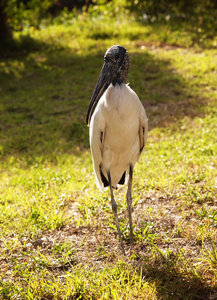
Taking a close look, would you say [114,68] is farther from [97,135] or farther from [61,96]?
[61,96]

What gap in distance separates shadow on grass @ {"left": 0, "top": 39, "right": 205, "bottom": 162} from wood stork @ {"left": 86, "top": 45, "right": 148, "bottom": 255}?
2.03 m

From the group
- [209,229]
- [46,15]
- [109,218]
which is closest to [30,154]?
[109,218]

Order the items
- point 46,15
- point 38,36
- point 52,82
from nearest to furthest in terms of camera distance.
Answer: point 52,82 → point 38,36 → point 46,15

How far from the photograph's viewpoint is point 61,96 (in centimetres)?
673

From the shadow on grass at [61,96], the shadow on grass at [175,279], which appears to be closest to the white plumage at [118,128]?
the shadow on grass at [175,279]

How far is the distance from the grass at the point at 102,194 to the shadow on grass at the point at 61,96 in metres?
0.02

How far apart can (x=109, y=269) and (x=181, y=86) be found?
456 centimetres

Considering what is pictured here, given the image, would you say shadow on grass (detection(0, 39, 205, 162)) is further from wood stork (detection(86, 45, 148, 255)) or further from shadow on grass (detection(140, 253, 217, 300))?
shadow on grass (detection(140, 253, 217, 300))

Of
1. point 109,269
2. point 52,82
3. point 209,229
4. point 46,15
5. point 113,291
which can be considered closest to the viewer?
point 113,291

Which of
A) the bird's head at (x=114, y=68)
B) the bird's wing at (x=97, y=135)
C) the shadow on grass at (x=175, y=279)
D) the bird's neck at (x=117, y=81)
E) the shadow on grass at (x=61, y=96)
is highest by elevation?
the bird's head at (x=114, y=68)

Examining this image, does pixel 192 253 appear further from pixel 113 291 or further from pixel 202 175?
pixel 202 175

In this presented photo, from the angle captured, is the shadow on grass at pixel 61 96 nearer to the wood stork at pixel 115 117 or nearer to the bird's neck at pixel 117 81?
the wood stork at pixel 115 117

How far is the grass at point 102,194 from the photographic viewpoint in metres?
2.46

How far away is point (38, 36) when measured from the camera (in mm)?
9758
